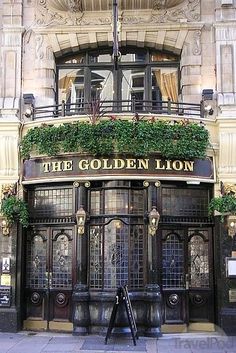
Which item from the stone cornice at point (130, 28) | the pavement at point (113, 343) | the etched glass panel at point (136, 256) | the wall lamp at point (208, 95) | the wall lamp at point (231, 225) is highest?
the stone cornice at point (130, 28)

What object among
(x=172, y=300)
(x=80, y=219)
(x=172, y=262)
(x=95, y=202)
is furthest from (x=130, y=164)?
(x=172, y=300)

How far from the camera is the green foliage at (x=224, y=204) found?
40.0ft

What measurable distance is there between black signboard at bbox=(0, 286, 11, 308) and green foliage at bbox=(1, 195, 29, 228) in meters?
1.60

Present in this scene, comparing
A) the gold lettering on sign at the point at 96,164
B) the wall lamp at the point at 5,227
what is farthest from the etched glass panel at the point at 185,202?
the wall lamp at the point at 5,227

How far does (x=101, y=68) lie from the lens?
14.0 m

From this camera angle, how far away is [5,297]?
12.6 metres

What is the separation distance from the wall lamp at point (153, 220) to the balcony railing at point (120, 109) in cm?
245

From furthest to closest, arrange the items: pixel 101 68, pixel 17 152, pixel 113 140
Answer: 1. pixel 101 68
2. pixel 17 152
3. pixel 113 140

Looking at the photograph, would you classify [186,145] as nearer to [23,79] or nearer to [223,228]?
[223,228]

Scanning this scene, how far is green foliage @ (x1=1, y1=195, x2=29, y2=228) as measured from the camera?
12500 millimetres

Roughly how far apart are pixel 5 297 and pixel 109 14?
7.70 metres

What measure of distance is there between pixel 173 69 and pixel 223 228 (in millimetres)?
4540

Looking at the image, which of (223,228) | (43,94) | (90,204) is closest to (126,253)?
(90,204)

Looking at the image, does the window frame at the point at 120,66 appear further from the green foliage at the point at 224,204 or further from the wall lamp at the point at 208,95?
the green foliage at the point at 224,204
